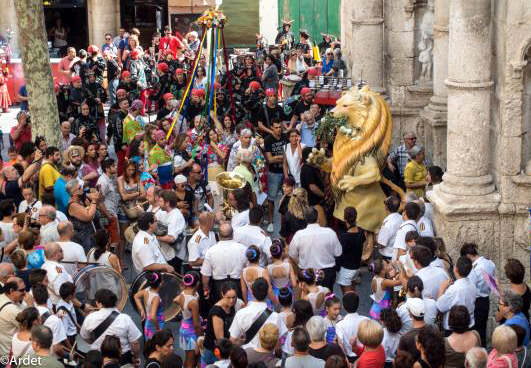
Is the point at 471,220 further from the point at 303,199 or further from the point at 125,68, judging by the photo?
the point at 125,68

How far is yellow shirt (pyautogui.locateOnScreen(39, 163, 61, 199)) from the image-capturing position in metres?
→ 14.5

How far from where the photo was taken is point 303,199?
13.4 meters

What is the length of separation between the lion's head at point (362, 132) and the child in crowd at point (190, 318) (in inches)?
147

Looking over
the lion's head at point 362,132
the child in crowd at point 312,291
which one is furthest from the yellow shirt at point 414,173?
the child in crowd at point 312,291

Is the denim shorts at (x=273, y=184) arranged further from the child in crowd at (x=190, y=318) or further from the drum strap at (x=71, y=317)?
the drum strap at (x=71, y=317)

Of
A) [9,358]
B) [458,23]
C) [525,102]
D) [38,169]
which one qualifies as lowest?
[9,358]

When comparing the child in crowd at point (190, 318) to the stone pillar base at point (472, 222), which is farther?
the stone pillar base at point (472, 222)

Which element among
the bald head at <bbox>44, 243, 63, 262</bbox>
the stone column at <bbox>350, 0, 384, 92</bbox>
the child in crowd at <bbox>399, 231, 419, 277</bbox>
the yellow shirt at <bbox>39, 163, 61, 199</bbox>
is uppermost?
the stone column at <bbox>350, 0, 384, 92</bbox>

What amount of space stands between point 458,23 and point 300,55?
494 inches

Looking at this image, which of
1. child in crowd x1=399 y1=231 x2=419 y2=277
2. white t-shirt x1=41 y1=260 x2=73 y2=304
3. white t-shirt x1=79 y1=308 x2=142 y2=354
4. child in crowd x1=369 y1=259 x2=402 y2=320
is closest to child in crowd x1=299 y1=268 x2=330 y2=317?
child in crowd x1=369 y1=259 x2=402 y2=320

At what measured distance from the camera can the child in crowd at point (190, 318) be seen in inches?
438

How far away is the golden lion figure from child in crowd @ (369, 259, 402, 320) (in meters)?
2.51

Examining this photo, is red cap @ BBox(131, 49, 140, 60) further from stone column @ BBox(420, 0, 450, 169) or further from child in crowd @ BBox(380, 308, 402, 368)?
child in crowd @ BBox(380, 308, 402, 368)

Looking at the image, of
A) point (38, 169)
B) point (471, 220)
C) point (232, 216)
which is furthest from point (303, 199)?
point (38, 169)
